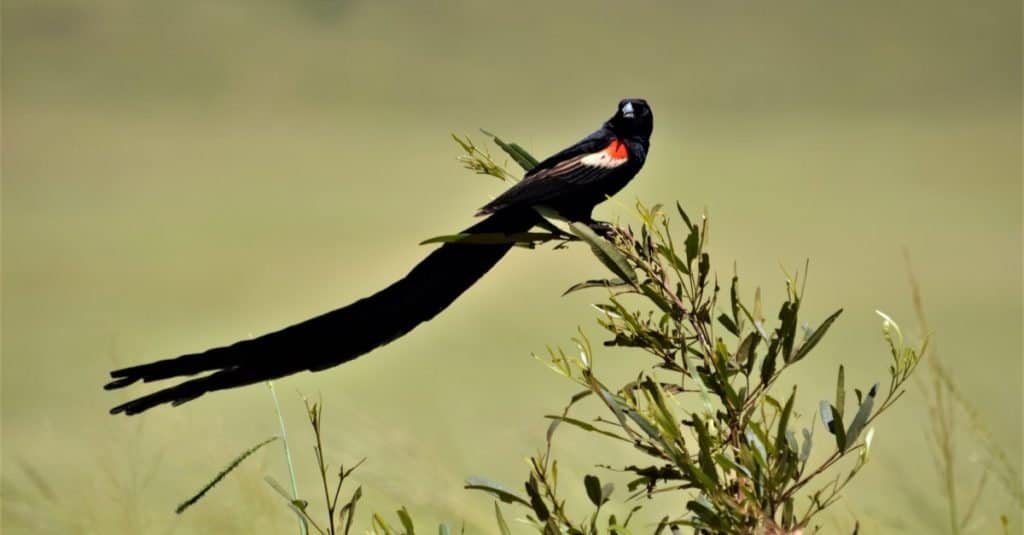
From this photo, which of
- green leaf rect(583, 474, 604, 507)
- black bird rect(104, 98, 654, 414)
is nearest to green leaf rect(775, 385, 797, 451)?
green leaf rect(583, 474, 604, 507)

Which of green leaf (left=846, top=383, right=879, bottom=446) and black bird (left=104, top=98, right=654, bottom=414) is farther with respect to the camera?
black bird (left=104, top=98, right=654, bottom=414)

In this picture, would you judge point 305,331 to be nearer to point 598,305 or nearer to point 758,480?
point 598,305

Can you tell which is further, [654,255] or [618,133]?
[618,133]

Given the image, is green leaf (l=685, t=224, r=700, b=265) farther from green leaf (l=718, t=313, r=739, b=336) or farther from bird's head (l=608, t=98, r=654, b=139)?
bird's head (l=608, t=98, r=654, b=139)

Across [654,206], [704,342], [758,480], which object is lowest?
[758,480]

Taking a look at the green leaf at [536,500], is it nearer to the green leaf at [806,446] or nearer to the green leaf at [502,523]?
the green leaf at [502,523]

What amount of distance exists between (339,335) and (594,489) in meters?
0.28

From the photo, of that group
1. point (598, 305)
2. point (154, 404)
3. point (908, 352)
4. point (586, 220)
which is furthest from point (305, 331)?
point (908, 352)

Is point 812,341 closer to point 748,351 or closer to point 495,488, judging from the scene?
point 748,351

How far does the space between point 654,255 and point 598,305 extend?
8 cm

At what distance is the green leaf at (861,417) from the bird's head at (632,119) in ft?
1.87

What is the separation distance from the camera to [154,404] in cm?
84

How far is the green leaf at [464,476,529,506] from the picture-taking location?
2.54 feet

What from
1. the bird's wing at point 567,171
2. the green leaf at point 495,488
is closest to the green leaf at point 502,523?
the green leaf at point 495,488
